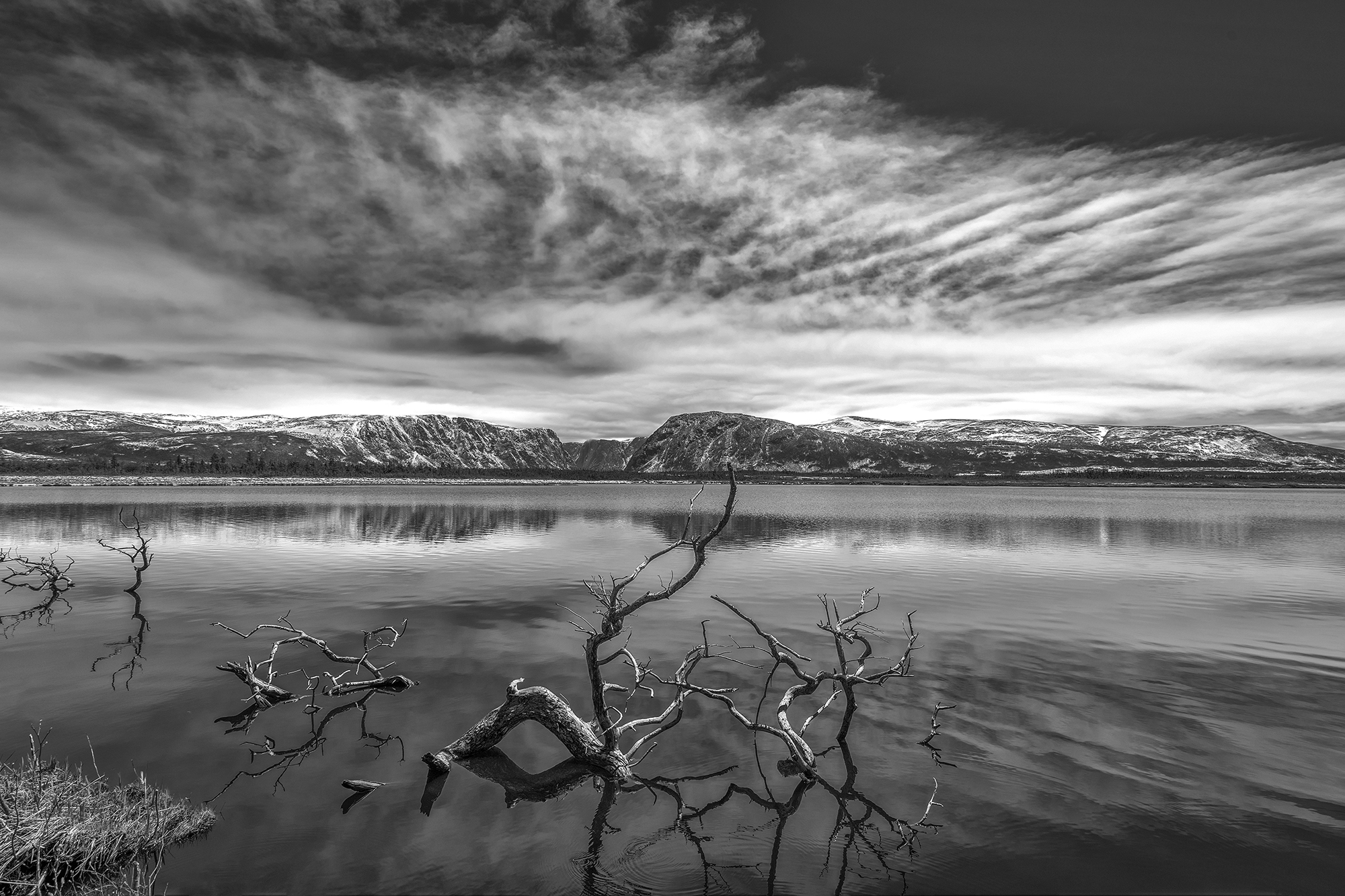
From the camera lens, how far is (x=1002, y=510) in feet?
359

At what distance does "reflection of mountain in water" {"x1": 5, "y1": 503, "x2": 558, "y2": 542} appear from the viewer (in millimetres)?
62219

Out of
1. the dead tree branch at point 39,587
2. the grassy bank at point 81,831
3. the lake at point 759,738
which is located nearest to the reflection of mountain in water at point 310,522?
the dead tree branch at point 39,587

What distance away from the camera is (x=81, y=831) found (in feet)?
33.3

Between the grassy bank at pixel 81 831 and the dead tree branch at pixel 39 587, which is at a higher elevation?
the grassy bank at pixel 81 831

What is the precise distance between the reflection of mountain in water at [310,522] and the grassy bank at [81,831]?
49799 millimetres

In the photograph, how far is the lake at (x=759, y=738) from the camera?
11.2 m

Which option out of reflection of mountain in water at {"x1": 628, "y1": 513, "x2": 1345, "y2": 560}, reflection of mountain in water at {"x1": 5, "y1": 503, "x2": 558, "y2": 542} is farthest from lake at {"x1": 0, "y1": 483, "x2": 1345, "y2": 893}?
reflection of mountain in water at {"x1": 5, "y1": 503, "x2": 558, "y2": 542}

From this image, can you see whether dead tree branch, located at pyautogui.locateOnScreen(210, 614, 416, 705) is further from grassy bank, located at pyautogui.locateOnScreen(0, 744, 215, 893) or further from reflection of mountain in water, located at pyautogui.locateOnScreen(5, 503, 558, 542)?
reflection of mountain in water, located at pyautogui.locateOnScreen(5, 503, 558, 542)

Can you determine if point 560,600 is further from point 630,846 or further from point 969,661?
point 630,846

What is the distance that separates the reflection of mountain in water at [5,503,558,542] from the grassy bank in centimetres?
4980

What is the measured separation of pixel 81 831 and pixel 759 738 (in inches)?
514

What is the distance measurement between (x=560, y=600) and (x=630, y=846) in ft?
73.5

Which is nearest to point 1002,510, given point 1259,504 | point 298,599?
point 1259,504

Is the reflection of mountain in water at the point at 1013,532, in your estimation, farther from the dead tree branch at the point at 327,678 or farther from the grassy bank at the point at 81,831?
the grassy bank at the point at 81,831
